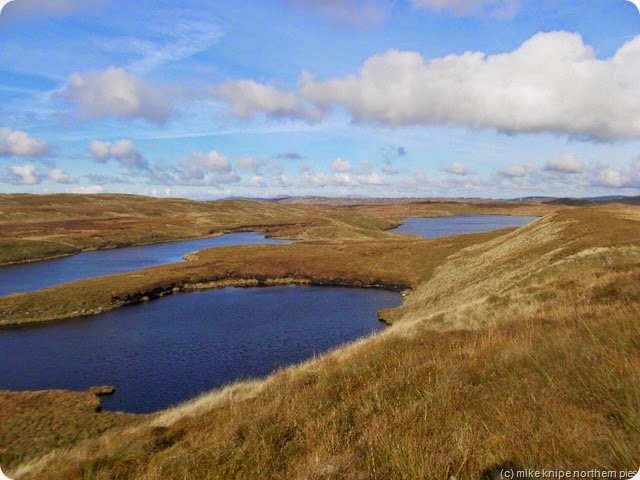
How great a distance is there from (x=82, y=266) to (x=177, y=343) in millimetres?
58557

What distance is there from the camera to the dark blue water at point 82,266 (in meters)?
71.0

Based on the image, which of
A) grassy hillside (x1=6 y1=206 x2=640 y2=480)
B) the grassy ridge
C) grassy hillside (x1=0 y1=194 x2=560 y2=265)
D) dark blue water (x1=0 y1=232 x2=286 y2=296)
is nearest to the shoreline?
the grassy ridge

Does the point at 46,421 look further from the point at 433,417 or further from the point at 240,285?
the point at 240,285

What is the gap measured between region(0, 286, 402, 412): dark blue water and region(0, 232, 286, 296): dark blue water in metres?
A: 26.3

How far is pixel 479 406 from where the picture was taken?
25.5ft

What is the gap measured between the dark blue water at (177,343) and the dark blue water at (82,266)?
26320 mm

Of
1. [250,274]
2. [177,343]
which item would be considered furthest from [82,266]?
[177,343]

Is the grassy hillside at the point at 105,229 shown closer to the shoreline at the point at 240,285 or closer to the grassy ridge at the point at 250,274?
the grassy ridge at the point at 250,274

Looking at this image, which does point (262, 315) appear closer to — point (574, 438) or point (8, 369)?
point (8, 369)

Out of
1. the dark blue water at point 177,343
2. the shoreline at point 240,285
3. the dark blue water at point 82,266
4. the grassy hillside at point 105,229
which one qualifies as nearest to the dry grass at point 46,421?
the dark blue water at point 177,343

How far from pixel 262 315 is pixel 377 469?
46589 mm

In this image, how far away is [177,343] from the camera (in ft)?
136

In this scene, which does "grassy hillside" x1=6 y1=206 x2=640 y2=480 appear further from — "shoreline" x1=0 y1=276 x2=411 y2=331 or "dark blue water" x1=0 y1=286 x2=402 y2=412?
"shoreline" x1=0 y1=276 x2=411 y2=331

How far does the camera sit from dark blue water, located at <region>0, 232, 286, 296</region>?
71.0 m
